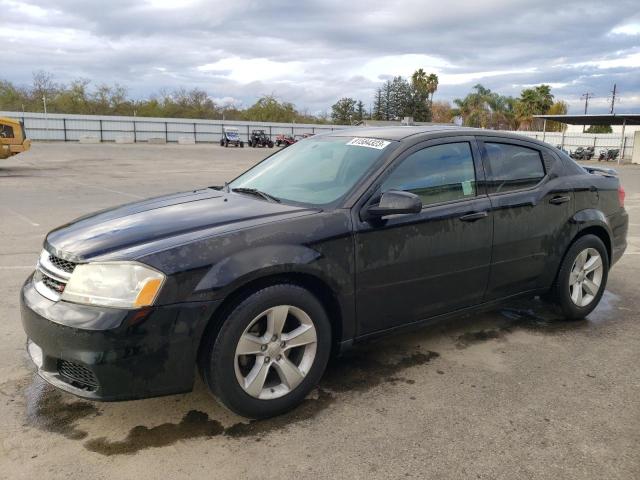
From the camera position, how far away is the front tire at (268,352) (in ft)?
9.10

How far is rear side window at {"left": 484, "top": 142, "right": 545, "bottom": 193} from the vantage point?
4.00 meters

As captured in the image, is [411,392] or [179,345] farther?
[411,392]

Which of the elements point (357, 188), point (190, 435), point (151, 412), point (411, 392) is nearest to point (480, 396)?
point (411, 392)

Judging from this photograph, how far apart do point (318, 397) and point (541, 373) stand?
1518 mm

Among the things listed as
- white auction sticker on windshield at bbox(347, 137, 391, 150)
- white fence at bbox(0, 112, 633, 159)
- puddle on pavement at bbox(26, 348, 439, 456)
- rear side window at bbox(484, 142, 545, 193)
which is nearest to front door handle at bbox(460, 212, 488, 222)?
rear side window at bbox(484, 142, 545, 193)

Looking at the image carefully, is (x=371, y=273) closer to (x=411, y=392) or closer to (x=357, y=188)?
(x=357, y=188)

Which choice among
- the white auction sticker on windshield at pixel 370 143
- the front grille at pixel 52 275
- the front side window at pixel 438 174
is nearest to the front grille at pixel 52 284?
the front grille at pixel 52 275

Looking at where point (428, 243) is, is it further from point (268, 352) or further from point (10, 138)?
point (10, 138)

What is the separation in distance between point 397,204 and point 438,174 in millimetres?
706

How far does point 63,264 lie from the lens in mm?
2869

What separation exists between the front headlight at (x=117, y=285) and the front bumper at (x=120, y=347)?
0.04 m

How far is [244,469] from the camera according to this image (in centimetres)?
256

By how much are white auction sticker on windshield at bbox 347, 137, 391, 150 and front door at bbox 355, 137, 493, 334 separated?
0.58 ft

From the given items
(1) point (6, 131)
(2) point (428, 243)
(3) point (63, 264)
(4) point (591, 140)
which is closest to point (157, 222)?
(3) point (63, 264)
